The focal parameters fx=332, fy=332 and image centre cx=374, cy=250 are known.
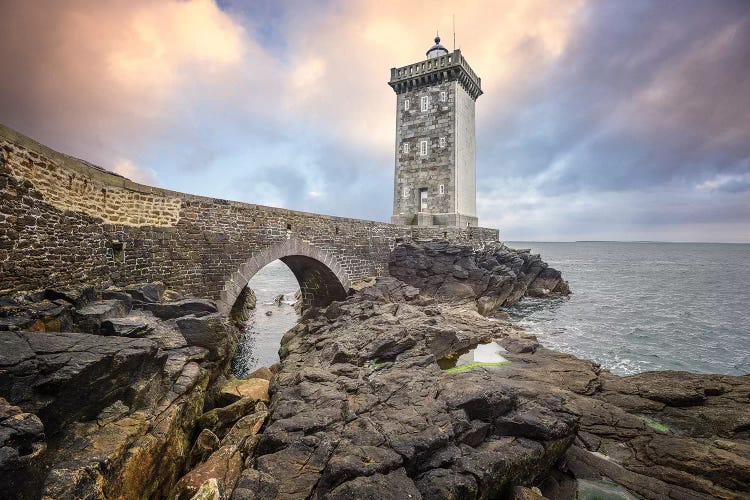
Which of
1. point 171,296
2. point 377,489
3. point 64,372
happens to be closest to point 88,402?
point 64,372

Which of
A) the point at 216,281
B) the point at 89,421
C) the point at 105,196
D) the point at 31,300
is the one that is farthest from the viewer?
the point at 216,281

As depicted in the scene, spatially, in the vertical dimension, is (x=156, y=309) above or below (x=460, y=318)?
above

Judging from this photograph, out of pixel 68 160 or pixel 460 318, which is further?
pixel 460 318

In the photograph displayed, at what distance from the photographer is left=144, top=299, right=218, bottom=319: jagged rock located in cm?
845

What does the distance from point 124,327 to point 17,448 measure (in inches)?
139

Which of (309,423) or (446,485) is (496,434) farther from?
A: (309,423)

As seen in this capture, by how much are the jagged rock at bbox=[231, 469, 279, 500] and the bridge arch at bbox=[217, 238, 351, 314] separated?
325 inches

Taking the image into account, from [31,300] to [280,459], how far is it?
582cm

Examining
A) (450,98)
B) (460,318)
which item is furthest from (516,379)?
(450,98)

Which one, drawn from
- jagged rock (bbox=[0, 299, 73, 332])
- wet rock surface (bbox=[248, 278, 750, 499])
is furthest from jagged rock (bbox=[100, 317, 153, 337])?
wet rock surface (bbox=[248, 278, 750, 499])

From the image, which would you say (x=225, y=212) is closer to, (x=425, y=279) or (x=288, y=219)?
(x=288, y=219)

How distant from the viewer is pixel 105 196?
920 centimetres

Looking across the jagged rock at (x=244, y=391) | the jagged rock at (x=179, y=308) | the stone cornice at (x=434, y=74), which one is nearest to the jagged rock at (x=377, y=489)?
the jagged rock at (x=244, y=391)

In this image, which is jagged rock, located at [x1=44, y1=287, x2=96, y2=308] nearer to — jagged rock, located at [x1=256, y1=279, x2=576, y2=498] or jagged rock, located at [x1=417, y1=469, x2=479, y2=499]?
jagged rock, located at [x1=256, y1=279, x2=576, y2=498]
